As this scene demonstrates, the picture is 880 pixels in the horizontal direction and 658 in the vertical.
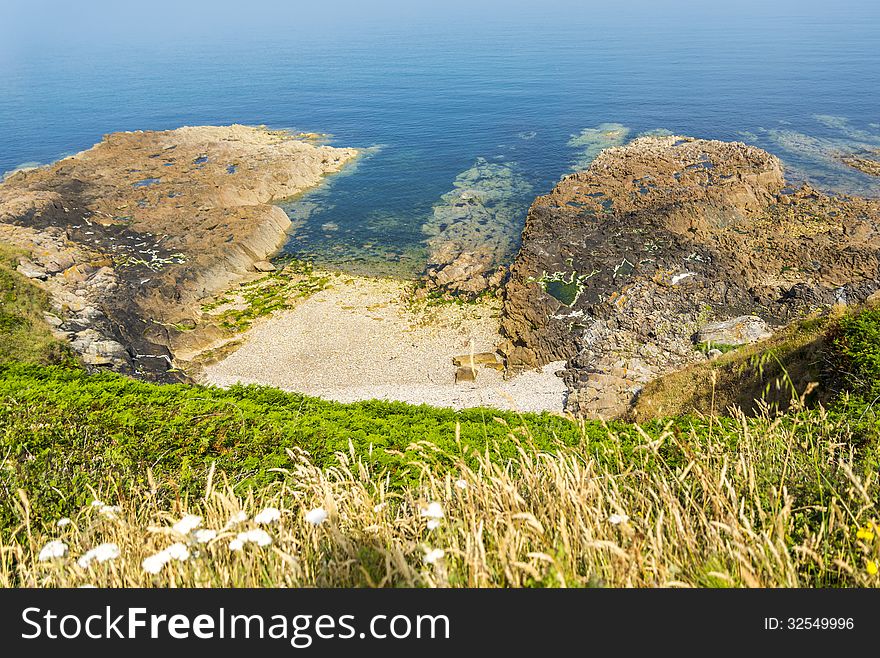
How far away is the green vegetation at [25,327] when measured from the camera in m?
13.6

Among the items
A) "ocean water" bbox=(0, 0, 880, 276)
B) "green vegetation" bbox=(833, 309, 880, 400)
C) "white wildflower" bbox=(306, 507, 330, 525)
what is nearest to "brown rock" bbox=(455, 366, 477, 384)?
"ocean water" bbox=(0, 0, 880, 276)

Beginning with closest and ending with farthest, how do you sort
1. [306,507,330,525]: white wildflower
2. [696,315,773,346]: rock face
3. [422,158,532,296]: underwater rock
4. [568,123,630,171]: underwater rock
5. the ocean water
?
[306,507,330,525]: white wildflower, [696,315,773,346]: rock face, [422,158,532,296]: underwater rock, the ocean water, [568,123,630,171]: underwater rock

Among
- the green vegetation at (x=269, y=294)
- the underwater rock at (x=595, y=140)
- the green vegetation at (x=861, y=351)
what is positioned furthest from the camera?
the underwater rock at (x=595, y=140)

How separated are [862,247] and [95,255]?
4052 cm

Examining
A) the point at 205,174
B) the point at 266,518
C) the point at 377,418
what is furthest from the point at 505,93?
the point at 266,518

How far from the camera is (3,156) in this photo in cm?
4956

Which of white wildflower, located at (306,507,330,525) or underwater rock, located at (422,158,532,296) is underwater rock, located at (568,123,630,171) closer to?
underwater rock, located at (422,158,532,296)

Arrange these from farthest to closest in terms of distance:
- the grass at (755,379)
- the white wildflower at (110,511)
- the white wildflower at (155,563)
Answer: the grass at (755,379)
the white wildflower at (110,511)
the white wildflower at (155,563)

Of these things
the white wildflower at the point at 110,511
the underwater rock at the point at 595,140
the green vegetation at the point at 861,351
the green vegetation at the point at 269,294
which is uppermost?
the underwater rock at the point at 595,140

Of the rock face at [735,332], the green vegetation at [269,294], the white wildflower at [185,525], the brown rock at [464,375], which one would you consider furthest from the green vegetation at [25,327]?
the rock face at [735,332]

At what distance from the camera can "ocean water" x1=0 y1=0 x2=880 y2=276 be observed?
1542 inches

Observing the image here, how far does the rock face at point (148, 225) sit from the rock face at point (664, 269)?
1643cm

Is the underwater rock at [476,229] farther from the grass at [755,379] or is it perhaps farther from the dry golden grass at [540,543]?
the dry golden grass at [540,543]

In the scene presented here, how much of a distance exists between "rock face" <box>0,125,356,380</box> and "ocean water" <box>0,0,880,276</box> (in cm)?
378
